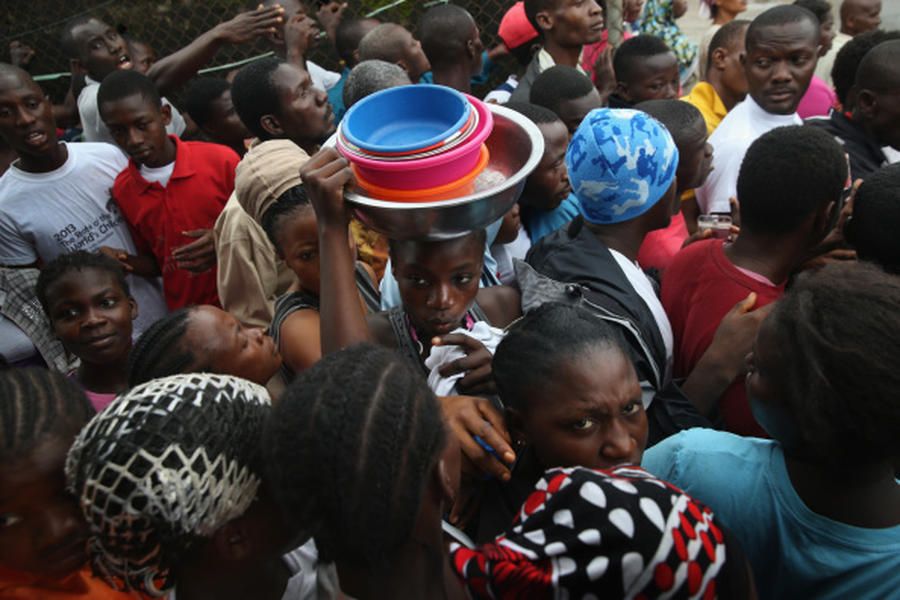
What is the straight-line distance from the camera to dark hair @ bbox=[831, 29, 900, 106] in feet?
12.0

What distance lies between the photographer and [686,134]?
285cm

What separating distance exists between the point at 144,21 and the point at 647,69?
430cm

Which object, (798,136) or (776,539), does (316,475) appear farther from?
(798,136)

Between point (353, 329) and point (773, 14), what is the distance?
302 centimetres

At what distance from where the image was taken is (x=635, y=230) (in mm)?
2365

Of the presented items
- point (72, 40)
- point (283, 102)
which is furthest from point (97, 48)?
point (283, 102)

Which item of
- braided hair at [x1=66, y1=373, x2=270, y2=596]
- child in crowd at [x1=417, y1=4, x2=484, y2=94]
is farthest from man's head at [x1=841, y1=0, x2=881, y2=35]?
braided hair at [x1=66, y1=373, x2=270, y2=596]


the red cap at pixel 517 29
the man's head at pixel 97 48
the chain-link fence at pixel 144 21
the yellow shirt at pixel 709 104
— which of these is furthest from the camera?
the chain-link fence at pixel 144 21

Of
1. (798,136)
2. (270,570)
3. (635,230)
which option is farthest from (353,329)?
(798,136)

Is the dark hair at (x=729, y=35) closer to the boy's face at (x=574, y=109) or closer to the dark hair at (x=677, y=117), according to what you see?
the boy's face at (x=574, y=109)

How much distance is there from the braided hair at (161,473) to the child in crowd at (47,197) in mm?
2329

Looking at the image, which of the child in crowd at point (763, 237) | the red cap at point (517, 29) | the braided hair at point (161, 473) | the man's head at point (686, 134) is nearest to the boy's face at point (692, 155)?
the man's head at point (686, 134)

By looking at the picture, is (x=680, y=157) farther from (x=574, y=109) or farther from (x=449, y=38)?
(x=449, y=38)

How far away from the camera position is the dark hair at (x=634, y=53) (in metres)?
4.35
